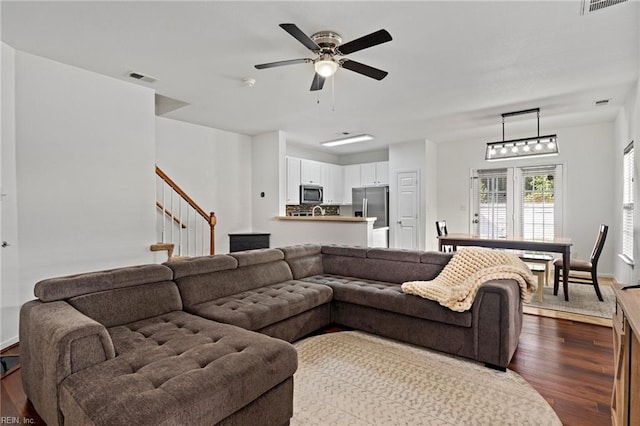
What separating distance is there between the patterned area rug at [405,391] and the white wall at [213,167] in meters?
3.76

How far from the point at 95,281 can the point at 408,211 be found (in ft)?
20.0

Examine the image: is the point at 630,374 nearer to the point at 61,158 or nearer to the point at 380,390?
A: the point at 380,390

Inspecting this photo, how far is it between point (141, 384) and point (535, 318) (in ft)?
12.7

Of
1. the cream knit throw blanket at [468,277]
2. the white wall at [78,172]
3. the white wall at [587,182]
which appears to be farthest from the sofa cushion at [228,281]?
the white wall at [587,182]

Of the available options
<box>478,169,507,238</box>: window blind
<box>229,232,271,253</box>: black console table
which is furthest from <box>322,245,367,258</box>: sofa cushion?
<box>478,169,507,238</box>: window blind

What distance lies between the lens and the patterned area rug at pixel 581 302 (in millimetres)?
3742

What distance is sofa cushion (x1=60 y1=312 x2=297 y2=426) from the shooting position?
4.09 feet

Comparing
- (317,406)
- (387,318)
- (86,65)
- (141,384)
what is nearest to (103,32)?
(86,65)

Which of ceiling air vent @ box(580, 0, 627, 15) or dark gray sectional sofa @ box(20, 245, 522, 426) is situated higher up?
ceiling air vent @ box(580, 0, 627, 15)

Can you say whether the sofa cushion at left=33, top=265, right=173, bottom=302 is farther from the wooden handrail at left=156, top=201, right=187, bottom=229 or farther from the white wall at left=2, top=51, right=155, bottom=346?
the wooden handrail at left=156, top=201, right=187, bottom=229

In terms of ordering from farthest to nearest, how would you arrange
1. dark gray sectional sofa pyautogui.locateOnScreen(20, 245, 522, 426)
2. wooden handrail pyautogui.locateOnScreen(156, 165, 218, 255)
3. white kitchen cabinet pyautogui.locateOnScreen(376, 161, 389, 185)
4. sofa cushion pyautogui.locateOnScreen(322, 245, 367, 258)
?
white kitchen cabinet pyautogui.locateOnScreen(376, 161, 389, 185)
wooden handrail pyautogui.locateOnScreen(156, 165, 218, 255)
sofa cushion pyautogui.locateOnScreen(322, 245, 367, 258)
dark gray sectional sofa pyautogui.locateOnScreen(20, 245, 522, 426)

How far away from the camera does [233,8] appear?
234 centimetres

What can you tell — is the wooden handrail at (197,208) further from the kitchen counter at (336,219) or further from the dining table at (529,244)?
the dining table at (529,244)

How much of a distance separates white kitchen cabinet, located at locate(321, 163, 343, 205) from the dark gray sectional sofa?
409 cm
